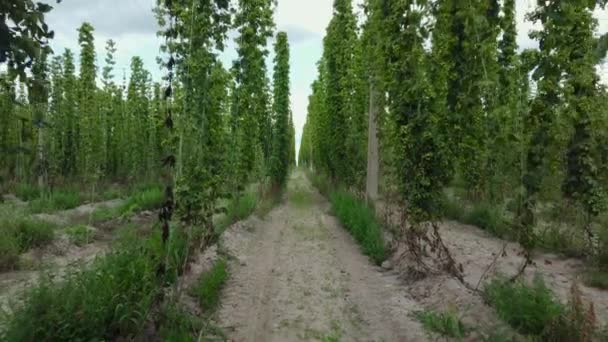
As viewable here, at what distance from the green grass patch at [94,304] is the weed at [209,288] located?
3.62 feet

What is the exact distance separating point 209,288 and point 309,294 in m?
1.62

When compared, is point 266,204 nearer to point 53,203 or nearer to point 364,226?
point 364,226

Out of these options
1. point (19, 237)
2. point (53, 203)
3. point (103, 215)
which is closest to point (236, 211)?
point (103, 215)

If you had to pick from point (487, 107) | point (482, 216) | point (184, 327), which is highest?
point (487, 107)

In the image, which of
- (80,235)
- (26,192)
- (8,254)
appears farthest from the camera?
(26,192)

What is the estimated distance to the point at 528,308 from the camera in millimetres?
4719

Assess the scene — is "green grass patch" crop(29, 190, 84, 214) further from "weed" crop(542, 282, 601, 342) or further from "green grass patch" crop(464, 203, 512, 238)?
"weed" crop(542, 282, 601, 342)

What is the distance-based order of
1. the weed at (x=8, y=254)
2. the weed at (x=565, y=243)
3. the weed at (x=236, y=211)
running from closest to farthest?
the weed at (x=8, y=254) → the weed at (x=565, y=243) → the weed at (x=236, y=211)

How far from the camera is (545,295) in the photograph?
480 cm

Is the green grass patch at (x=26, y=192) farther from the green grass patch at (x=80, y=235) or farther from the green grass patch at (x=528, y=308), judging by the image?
the green grass patch at (x=528, y=308)

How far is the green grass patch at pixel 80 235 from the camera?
944 centimetres

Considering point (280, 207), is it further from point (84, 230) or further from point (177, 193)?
Answer: point (177, 193)

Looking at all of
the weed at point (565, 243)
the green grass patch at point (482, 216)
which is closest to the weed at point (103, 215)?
the green grass patch at point (482, 216)

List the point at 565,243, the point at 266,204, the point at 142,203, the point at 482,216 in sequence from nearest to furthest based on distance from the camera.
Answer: the point at 565,243, the point at 482,216, the point at 142,203, the point at 266,204
